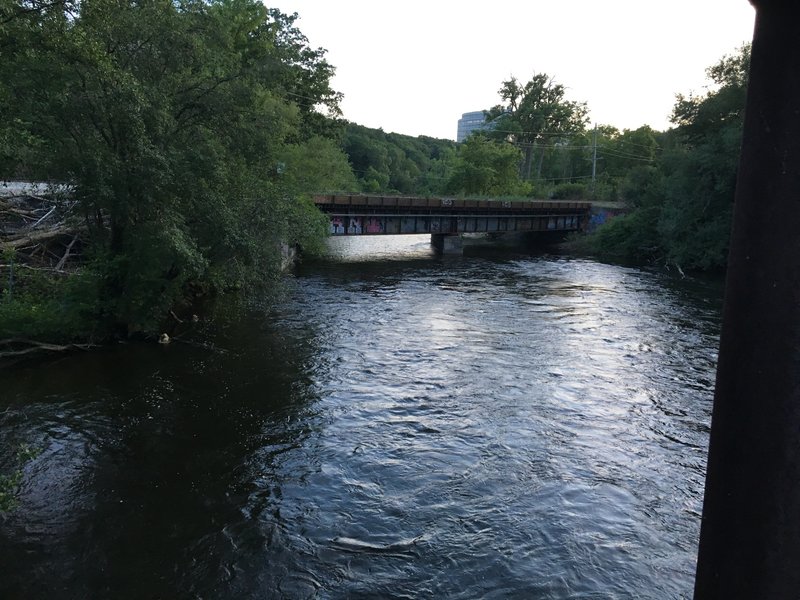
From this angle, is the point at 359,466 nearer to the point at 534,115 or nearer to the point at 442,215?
the point at 442,215

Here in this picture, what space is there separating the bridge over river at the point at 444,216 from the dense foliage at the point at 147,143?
59.7 feet

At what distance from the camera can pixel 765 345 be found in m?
2.12

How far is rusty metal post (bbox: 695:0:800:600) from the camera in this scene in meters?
2.07

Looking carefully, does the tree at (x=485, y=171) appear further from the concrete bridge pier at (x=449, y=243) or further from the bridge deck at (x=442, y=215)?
the concrete bridge pier at (x=449, y=243)

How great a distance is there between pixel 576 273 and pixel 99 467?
102ft

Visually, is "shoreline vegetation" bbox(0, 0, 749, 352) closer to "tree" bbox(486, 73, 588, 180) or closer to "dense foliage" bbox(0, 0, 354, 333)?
"dense foliage" bbox(0, 0, 354, 333)

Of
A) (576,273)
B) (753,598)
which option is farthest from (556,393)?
(576,273)

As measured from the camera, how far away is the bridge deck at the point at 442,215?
37219mm

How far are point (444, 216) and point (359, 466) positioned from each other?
116 feet

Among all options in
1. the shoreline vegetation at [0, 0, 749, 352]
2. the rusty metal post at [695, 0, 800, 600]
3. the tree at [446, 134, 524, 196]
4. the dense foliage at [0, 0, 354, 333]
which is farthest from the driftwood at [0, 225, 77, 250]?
the tree at [446, 134, 524, 196]

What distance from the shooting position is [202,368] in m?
14.5

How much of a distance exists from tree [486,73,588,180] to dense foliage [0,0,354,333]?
78237 millimetres

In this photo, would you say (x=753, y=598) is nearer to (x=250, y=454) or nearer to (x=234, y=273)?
(x=250, y=454)

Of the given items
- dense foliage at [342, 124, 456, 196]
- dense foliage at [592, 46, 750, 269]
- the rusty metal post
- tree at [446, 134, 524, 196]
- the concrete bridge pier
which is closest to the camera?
the rusty metal post
